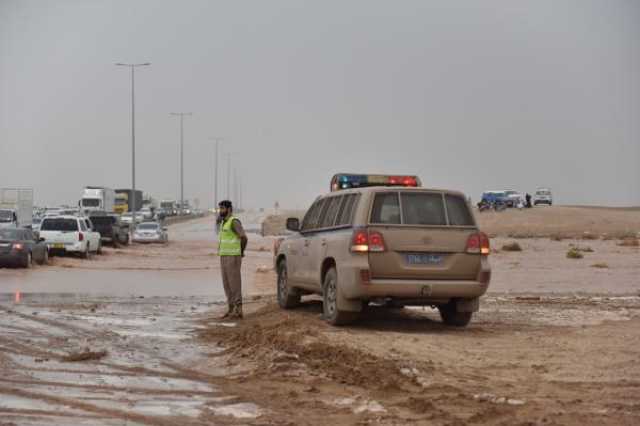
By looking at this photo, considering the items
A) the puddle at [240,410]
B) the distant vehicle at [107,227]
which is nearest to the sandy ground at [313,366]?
the puddle at [240,410]

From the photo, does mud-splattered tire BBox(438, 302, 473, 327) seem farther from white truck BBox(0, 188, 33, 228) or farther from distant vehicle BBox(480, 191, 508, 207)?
distant vehicle BBox(480, 191, 508, 207)

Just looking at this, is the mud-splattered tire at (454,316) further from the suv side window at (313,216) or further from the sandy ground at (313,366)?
the suv side window at (313,216)

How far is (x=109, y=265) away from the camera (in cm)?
3659

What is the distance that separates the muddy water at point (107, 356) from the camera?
27.1 ft

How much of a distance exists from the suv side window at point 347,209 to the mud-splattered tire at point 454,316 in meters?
1.78

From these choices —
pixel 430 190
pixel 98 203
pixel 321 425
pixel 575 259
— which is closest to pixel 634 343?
pixel 430 190

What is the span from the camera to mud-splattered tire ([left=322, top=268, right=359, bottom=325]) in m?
14.0

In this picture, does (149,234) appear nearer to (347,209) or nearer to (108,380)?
(347,209)

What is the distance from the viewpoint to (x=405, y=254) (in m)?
13.6

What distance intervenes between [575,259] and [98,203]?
51.9 m

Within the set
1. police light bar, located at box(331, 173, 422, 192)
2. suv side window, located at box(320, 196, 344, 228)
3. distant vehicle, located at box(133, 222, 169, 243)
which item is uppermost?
police light bar, located at box(331, 173, 422, 192)

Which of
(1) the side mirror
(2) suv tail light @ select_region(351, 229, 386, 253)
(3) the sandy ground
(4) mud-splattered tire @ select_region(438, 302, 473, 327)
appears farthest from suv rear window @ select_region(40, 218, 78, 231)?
(2) suv tail light @ select_region(351, 229, 386, 253)

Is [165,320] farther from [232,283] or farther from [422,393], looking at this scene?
[422,393]

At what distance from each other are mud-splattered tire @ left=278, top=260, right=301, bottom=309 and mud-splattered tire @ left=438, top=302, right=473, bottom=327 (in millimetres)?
2844
